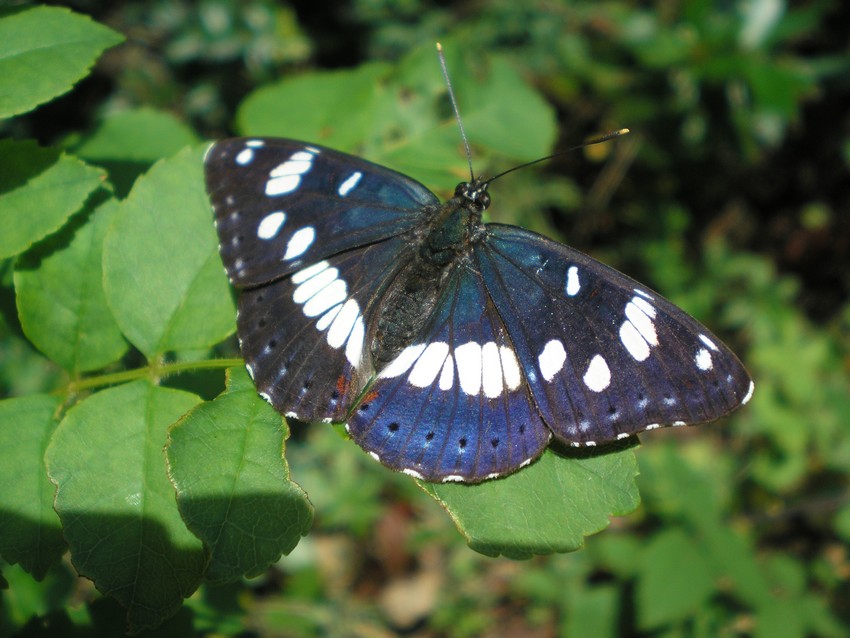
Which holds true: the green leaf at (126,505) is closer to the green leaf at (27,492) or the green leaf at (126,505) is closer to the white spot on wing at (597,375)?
the green leaf at (27,492)

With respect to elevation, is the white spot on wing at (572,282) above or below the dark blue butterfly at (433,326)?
above

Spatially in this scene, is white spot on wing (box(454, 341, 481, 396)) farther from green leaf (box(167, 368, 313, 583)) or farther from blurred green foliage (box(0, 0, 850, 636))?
blurred green foliage (box(0, 0, 850, 636))

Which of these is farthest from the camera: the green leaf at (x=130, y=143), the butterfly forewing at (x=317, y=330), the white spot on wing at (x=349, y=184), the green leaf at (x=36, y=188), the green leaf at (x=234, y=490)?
the green leaf at (x=130, y=143)

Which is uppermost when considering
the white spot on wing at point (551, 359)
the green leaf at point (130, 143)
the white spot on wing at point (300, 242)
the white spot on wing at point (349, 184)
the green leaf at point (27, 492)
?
the white spot on wing at point (349, 184)

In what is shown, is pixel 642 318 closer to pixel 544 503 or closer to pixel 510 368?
pixel 510 368

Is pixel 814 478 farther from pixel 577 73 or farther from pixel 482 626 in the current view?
pixel 577 73

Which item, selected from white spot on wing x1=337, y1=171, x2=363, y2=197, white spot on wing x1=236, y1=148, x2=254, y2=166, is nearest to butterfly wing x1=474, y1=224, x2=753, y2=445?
white spot on wing x1=337, y1=171, x2=363, y2=197

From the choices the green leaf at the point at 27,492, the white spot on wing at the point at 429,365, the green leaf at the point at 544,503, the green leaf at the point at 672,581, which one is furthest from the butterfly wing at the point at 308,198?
the green leaf at the point at 672,581
